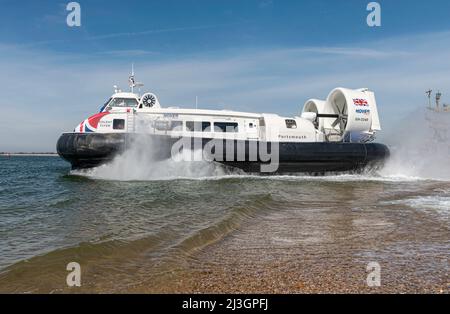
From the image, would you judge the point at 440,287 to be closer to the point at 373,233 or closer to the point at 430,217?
the point at 373,233

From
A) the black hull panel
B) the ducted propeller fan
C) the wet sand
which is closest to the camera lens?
the wet sand

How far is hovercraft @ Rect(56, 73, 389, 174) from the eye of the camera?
9.88 m

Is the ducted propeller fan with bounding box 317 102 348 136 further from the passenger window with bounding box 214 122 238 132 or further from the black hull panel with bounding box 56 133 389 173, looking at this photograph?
the passenger window with bounding box 214 122 238 132

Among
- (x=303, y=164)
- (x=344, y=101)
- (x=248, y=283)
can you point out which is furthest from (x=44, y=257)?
(x=344, y=101)

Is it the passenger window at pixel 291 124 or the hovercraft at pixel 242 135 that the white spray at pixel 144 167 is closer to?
the hovercraft at pixel 242 135

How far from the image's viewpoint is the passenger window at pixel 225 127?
35.7ft

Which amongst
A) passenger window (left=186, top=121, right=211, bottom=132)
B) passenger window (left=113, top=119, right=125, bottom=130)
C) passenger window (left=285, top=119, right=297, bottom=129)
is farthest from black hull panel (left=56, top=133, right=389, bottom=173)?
passenger window (left=285, top=119, right=297, bottom=129)

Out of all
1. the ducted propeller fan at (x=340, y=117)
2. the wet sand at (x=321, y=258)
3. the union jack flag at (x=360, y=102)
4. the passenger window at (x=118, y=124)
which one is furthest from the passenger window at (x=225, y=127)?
the wet sand at (x=321, y=258)

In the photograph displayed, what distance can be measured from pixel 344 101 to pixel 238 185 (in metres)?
5.65

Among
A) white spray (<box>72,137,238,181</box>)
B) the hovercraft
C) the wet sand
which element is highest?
the hovercraft

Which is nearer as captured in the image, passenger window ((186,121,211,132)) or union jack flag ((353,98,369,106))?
passenger window ((186,121,211,132))

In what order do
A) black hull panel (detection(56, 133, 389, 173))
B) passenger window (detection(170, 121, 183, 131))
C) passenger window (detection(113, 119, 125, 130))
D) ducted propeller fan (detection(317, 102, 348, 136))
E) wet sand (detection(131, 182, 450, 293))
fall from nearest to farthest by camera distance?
wet sand (detection(131, 182, 450, 293)) → black hull panel (detection(56, 133, 389, 173)) → passenger window (detection(113, 119, 125, 130)) → passenger window (detection(170, 121, 183, 131)) → ducted propeller fan (detection(317, 102, 348, 136))

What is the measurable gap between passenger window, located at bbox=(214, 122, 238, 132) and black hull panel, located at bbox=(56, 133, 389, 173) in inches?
22.6

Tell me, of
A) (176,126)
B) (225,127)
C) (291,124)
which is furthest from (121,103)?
(291,124)
